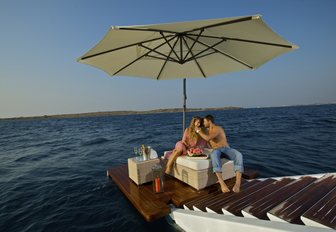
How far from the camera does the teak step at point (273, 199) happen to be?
303cm

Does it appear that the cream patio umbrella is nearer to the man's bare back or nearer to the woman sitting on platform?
the woman sitting on platform

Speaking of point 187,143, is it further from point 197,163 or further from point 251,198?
point 251,198

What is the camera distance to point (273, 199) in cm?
347

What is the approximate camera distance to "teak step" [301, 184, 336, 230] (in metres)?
2.38

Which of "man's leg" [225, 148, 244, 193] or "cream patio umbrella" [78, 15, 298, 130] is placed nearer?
"cream patio umbrella" [78, 15, 298, 130]

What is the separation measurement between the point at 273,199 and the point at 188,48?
3.70 m

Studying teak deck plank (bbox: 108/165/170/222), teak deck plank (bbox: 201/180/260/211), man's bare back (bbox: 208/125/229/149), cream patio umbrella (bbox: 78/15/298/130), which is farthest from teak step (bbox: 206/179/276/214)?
cream patio umbrella (bbox: 78/15/298/130)

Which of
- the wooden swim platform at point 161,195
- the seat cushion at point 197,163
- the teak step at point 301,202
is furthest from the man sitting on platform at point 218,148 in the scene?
the teak step at point 301,202

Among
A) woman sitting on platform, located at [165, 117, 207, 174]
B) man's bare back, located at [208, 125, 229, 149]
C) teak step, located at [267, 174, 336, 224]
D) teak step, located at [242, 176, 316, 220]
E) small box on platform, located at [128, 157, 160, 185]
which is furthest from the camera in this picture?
woman sitting on platform, located at [165, 117, 207, 174]

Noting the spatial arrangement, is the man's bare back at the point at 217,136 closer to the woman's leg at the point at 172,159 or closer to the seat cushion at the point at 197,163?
the seat cushion at the point at 197,163

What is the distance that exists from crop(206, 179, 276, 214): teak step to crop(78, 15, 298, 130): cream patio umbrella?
10.1 feet

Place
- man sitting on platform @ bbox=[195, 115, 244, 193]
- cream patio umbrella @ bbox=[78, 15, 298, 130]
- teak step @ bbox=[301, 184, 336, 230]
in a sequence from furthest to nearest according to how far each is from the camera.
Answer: man sitting on platform @ bbox=[195, 115, 244, 193] → cream patio umbrella @ bbox=[78, 15, 298, 130] → teak step @ bbox=[301, 184, 336, 230]

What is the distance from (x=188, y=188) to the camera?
15.5 ft

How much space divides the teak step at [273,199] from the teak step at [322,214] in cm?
55
